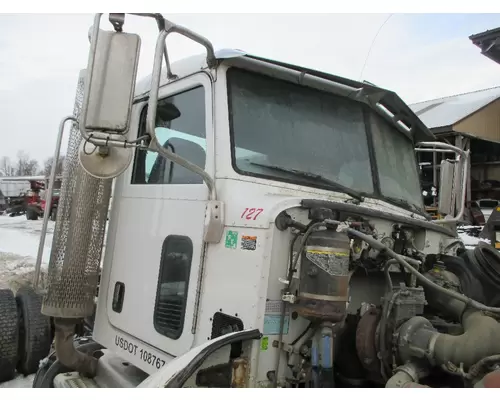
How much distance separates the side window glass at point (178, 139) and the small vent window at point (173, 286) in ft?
1.23

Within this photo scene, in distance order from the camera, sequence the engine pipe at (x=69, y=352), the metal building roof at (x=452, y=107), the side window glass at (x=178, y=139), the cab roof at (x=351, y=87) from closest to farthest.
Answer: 1. the cab roof at (x=351, y=87)
2. the side window glass at (x=178, y=139)
3. the engine pipe at (x=69, y=352)
4. the metal building roof at (x=452, y=107)

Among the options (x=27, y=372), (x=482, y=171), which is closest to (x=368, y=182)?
(x=27, y=372)

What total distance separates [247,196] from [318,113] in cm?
76

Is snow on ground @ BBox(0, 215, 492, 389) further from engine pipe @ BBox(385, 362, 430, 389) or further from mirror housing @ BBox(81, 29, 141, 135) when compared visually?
mirror housing @ BBox(81, 29, 141, 135)

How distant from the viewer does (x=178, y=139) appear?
119 inches

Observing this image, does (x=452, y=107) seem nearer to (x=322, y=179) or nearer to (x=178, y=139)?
(x=322, y=179)

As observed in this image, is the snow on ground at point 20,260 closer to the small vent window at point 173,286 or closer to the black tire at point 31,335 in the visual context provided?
the black tire at point 31,335

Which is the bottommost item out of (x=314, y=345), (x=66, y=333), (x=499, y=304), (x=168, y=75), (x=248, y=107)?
(x=66, y=333)

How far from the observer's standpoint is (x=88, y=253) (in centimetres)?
322

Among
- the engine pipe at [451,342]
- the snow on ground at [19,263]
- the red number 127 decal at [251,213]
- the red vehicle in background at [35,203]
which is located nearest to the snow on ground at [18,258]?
the snow on ground at [19,263]

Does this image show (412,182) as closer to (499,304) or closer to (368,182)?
(368,182)

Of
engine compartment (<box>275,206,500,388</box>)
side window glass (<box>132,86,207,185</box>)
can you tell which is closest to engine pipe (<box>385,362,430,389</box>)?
engine compartment (<box>275,206,500,388</box>)

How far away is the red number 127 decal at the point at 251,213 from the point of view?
7.77 ft

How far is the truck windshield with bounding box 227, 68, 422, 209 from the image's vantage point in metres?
2.67
